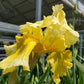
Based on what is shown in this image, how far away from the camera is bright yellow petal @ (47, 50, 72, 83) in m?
0.42

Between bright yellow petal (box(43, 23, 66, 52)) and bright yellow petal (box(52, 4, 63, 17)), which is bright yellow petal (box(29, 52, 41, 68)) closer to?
bright yellow petal (box(43, 23, 66, 52))

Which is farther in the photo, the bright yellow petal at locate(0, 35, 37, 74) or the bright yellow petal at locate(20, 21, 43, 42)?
the bright yellow petal at locate(20, 21, 43, 42)

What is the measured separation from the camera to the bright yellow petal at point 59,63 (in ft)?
1.37

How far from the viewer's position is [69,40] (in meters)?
0.41

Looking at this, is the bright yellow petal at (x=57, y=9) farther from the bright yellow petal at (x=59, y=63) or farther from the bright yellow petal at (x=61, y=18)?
the bright yellow petal at (x=59, y=63)

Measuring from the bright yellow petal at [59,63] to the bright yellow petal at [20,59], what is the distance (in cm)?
11

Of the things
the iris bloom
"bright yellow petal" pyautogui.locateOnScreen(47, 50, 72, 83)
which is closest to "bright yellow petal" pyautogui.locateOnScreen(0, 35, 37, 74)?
the iris bloom

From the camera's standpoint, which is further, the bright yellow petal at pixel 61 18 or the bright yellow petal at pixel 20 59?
the bright yellow petal at pixel 61 18

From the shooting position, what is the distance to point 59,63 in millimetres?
A: 425

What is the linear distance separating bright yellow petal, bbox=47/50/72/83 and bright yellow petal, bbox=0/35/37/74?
0.11 m

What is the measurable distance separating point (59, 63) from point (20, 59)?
0.56ft

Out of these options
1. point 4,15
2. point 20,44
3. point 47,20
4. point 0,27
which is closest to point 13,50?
point 20,44

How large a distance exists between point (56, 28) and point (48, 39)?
0.04 meters

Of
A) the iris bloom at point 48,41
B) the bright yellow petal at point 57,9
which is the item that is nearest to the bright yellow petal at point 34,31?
the iris bloom at point 48,41
